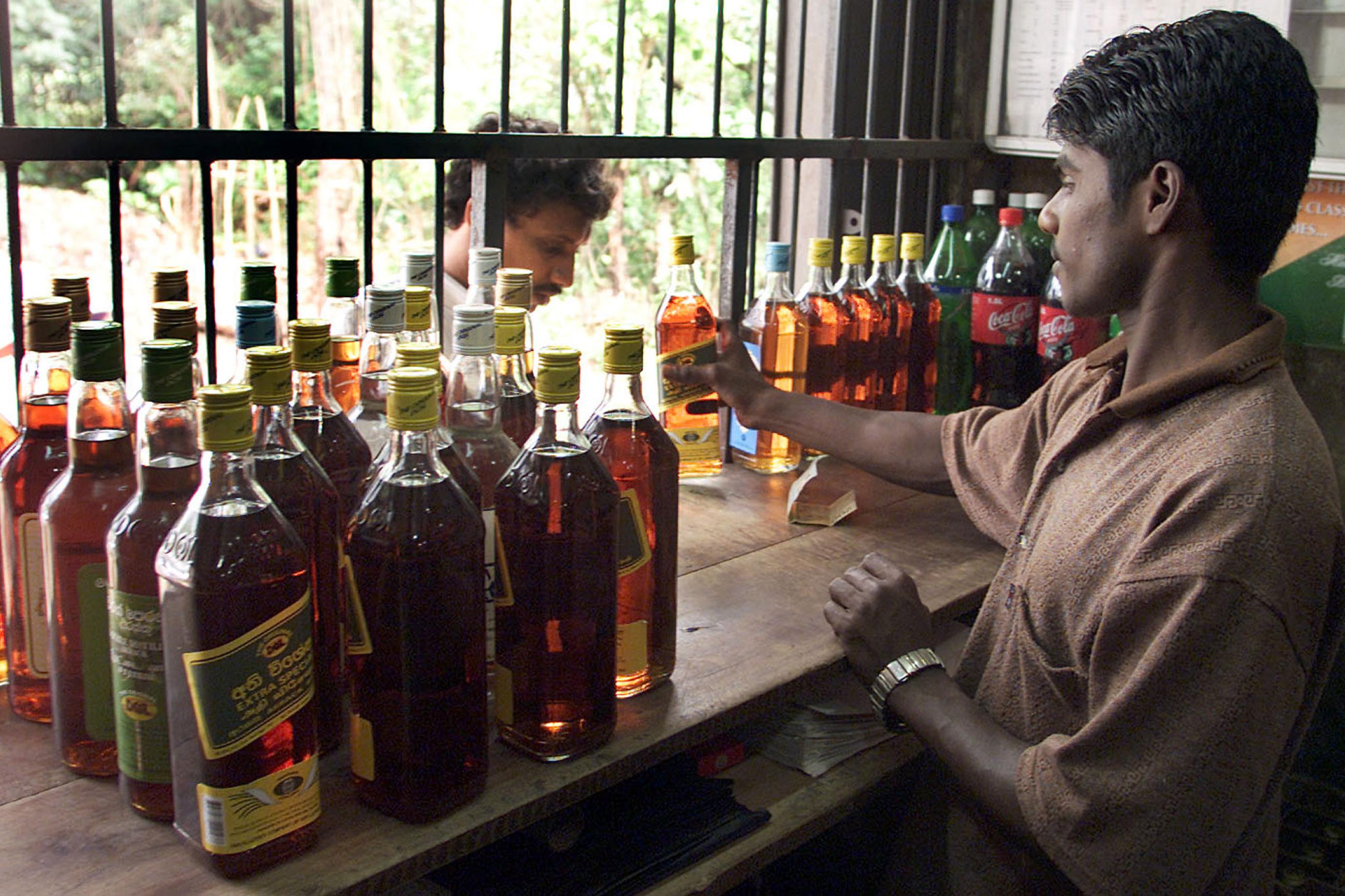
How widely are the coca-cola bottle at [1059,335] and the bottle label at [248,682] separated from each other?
56.2 inches

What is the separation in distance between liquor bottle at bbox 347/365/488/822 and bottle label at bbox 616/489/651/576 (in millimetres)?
199

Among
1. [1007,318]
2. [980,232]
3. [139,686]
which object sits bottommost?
[139,686]

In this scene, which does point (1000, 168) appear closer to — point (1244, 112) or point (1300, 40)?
point (1300, 40)

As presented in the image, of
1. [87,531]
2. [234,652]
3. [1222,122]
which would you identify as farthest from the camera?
[1222,122]

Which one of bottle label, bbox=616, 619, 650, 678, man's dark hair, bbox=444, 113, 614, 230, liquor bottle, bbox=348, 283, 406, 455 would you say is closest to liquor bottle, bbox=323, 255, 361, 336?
liquor bottle, bbox=348, 283, 406, 455

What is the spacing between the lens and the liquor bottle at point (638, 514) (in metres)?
1.12

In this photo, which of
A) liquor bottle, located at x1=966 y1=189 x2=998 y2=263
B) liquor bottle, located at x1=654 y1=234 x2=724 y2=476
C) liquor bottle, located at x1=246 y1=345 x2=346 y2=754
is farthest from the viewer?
liquor bottle, located at x1=966 y1=189 x2=998 y2=263

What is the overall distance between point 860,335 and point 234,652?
4.36ft

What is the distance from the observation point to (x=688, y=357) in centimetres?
173

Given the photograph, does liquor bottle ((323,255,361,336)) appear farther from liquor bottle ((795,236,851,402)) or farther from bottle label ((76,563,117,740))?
liquor bottle ((795,236,851,402))

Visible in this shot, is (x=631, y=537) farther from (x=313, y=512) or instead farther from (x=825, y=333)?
(x=825, y=333)

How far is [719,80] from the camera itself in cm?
191

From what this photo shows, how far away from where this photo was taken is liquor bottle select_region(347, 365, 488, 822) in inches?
35.0

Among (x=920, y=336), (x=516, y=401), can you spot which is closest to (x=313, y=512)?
(x=516, y=401)
